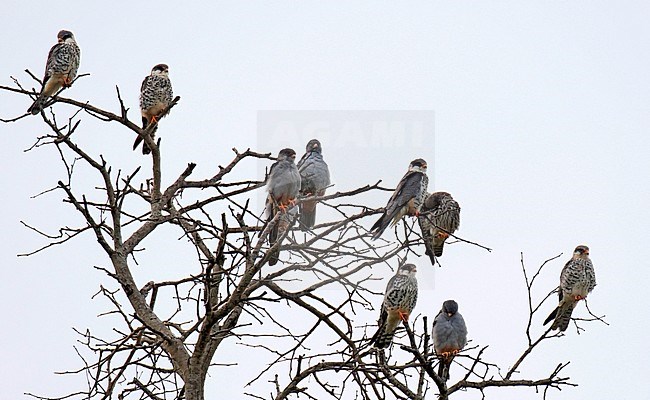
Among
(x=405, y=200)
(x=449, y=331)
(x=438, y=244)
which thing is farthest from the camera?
(x=438, y=244)

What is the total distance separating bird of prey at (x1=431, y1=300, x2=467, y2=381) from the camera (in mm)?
6188

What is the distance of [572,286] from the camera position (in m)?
7.39

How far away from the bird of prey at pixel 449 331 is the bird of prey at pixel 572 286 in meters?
1.23

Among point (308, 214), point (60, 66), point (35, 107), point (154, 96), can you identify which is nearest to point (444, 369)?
point (308, 214)

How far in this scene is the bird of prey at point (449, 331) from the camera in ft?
20.3

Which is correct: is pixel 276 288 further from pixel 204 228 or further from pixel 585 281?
pixel 585 281

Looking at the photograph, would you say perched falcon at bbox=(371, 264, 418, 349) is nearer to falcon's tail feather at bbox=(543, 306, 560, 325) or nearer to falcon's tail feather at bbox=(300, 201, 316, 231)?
falcon's tail feather at bbox=(300, 201, 316, 231)

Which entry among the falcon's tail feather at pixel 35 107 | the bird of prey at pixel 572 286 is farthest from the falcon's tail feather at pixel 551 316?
the falcon's tail feather at pixel 35 107

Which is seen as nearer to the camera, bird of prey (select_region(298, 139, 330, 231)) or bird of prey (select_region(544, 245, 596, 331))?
bird of prey (select_region(298, 139, 330, 231))

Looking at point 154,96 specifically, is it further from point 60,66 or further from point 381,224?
point 381,224

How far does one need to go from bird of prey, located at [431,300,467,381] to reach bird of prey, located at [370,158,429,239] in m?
0.87

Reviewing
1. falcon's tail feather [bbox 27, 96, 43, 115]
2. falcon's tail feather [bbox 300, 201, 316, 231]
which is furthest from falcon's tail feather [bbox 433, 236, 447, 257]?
falcon's tail feather [bbox 27, 96, 43, 115]

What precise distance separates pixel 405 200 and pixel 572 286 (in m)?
2.32

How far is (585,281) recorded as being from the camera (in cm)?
741
